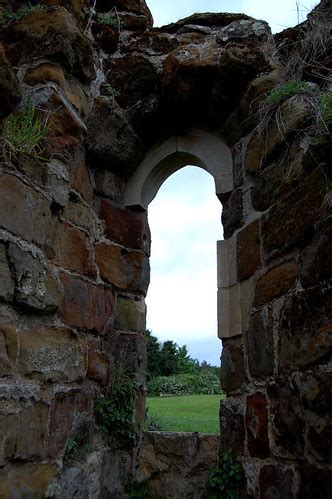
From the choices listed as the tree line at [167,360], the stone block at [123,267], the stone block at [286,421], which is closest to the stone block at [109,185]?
the stone block at [123,267]

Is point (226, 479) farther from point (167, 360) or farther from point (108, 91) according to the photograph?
point (167, 360)

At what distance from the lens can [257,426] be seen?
2449mm

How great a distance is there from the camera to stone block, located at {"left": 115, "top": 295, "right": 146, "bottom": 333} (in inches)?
125

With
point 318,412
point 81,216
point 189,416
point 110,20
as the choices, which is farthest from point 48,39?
point 189,416

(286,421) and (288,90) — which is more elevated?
(288,90)

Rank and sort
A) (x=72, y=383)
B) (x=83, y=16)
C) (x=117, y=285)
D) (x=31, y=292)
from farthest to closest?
1. (x=83, y=16)
2. (x=117, y=285)
3. (x=72, y=383)
4. (x=31, y=292)

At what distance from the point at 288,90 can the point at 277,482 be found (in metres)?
1.82

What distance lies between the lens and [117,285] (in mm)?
3154

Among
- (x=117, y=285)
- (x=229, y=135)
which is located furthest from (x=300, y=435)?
(x=229, y=135)

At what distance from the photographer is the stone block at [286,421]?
207 centimetres

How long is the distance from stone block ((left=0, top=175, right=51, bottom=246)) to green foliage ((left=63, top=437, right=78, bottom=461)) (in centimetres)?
95

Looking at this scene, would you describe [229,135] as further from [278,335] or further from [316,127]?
[278,335]

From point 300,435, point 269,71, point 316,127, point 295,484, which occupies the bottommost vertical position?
point 295,484

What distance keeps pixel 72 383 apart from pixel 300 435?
3.61 feet
